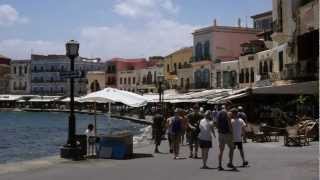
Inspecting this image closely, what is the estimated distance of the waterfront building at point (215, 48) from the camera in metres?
74.4

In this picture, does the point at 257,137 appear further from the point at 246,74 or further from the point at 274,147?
the point at 246,74

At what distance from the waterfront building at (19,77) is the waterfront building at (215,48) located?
3371 inches

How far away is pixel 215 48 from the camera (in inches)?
2931

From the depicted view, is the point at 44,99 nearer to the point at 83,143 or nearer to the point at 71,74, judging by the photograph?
the point at 83,143

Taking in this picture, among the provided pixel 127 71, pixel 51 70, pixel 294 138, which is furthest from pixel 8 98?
pixel 294 138

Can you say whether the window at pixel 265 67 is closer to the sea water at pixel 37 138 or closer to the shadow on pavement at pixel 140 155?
the sea water at pixel 37 138

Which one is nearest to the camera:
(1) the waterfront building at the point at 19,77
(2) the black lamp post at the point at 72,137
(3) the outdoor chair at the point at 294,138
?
(2) the black lamp post at the point at 72,137

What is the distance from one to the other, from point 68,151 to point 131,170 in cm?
365

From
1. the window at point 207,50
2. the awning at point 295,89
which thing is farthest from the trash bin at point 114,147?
the window at point 207,50

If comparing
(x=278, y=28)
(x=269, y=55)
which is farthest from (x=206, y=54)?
(x=278, y=28)

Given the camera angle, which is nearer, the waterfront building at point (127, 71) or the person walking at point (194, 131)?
the person walking at point (194, 131)

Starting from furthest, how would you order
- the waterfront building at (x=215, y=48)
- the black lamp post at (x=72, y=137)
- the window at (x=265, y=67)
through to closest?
the waterfront building at (x=215, y=48), the window at (x=265, y=67), the black lamp post at (x=72, y=137)

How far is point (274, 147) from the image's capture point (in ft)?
73.7

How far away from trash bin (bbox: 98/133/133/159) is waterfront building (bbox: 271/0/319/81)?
1614cm
